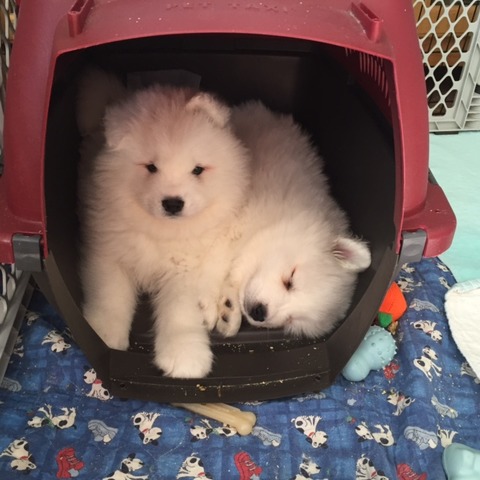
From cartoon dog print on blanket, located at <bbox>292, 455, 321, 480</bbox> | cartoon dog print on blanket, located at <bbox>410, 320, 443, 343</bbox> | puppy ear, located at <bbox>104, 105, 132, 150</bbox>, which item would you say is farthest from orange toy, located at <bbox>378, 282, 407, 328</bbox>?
puppy ear, located at <bbox>104, 105, 132, 150</bbox>

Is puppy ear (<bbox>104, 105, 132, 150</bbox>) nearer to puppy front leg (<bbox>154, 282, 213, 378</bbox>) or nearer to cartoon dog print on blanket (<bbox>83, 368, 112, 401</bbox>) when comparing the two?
puppy front leg (<bbox>154, 282, 213, 378</bbox>)

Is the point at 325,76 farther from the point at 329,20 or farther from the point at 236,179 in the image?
the point at 329,20

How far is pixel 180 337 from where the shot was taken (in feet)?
5.59

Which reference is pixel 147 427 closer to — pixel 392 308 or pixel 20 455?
pixel 20 455

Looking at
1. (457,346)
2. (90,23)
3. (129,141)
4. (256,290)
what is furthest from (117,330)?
(457,346)

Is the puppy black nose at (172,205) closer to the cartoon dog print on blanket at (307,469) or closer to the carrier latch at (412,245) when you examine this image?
the carrier latch at (412,245)

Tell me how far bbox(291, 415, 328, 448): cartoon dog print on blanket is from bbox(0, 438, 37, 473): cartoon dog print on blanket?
75cm

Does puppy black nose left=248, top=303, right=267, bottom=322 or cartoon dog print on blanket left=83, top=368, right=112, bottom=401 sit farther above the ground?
puppy black nose left=248, top=303, right=267, bottom=322

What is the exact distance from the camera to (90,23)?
4.40ft

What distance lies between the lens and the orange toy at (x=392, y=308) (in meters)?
2.00

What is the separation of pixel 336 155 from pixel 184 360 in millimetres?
1093

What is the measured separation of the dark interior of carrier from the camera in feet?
5.49

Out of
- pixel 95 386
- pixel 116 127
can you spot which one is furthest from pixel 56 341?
pixel 116 127

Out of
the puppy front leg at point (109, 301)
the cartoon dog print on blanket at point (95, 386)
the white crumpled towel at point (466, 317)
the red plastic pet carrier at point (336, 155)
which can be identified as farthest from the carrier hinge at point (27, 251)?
the white crumpled towel at point (466, 317)
